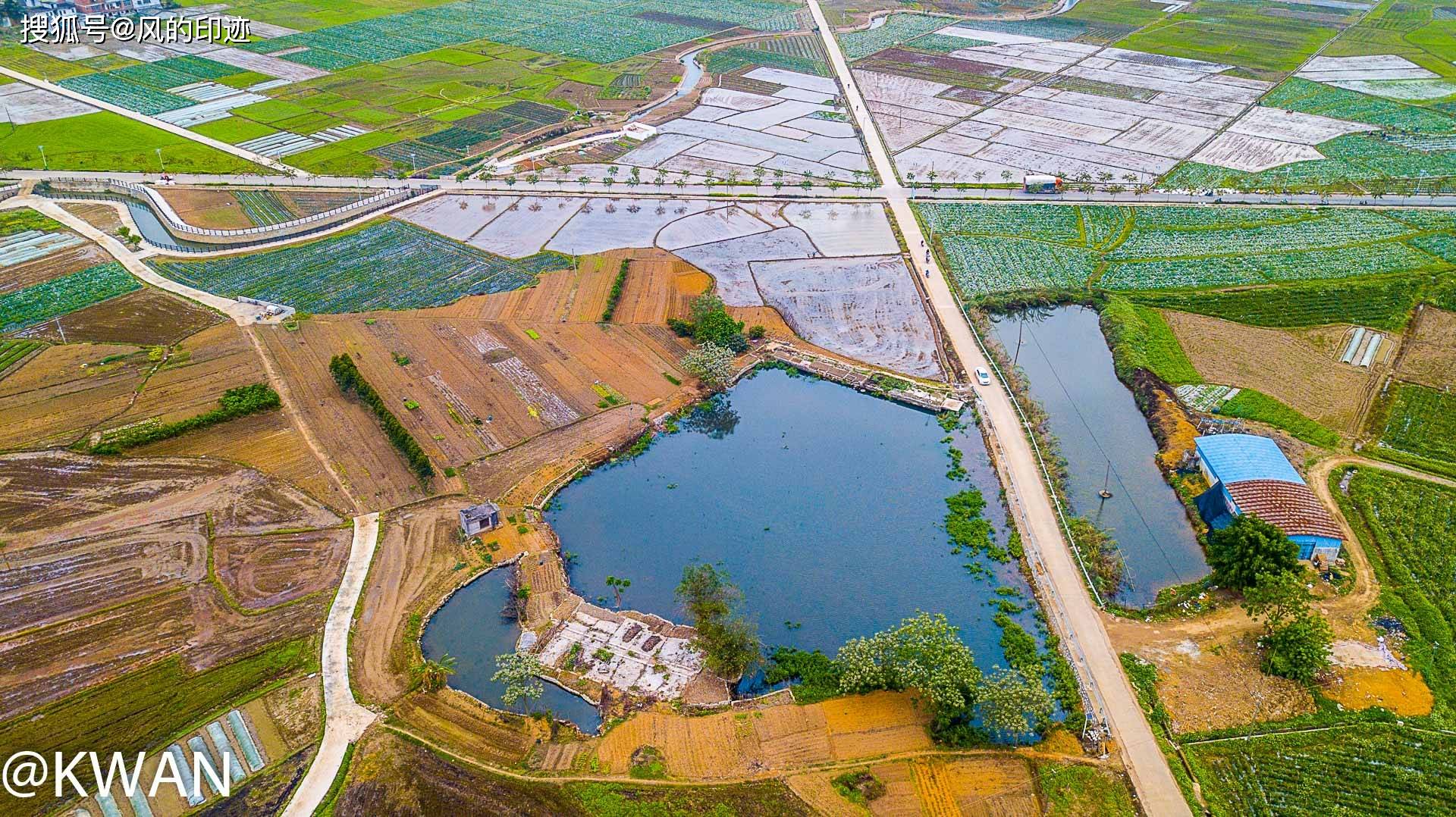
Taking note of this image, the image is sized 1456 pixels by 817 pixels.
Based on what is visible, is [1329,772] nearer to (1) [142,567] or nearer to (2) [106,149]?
(1) [142,567]

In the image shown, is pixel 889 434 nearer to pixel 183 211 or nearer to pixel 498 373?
pixel 498 373

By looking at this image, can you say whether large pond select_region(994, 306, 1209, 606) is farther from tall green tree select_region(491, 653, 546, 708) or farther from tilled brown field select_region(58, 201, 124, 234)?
tilled brown field select_region(58, 201, 124, 234)

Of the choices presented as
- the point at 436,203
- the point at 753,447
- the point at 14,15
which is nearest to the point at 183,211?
the point at 436,203

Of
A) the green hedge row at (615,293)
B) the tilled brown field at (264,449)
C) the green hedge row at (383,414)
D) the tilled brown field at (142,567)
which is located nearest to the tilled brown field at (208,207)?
the green hedge row at (383,414)

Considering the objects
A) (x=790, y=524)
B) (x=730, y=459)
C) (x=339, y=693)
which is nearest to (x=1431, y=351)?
(x=790, y=524)

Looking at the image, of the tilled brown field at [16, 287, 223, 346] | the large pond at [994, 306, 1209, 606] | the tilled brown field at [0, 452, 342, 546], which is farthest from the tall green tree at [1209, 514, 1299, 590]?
the tilled brown field at [16, 287, 223, 346]
